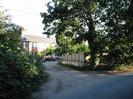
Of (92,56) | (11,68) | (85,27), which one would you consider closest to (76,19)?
(85,27)

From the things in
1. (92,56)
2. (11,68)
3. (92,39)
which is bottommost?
(11,68)

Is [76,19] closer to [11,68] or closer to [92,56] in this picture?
[92,56]

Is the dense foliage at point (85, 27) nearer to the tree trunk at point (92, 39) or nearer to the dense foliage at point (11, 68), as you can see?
the tree trunk at point (92, 39)

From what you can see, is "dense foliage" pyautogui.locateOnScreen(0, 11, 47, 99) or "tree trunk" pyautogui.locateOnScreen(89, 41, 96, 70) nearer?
"dense foliage" pyautogui.locateOnScreen(0, 11, 47, 99)

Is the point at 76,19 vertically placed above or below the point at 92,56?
above

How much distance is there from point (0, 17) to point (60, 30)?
2103 centimetres

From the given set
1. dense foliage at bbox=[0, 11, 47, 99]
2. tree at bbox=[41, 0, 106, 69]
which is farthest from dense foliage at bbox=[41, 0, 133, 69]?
dense foliage at bbox=[0, 11, 47, 99]

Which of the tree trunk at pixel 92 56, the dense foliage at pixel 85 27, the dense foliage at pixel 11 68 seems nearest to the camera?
the dense foliage at pixel 11 68

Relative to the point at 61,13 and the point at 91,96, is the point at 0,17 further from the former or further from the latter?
the point at 61,13

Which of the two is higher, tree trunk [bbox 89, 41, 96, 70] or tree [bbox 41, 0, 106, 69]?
tree [bbox 41, 0, 106, 69]

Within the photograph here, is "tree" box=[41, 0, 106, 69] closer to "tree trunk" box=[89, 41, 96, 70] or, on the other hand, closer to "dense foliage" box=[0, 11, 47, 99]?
"tree trunk" box=[89, 41, 96, 70]

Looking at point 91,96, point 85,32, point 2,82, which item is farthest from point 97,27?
point 2,82

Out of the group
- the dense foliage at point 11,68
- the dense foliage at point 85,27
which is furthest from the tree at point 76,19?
the dense foliage at point 11,68

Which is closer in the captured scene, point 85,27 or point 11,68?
point 11,68
